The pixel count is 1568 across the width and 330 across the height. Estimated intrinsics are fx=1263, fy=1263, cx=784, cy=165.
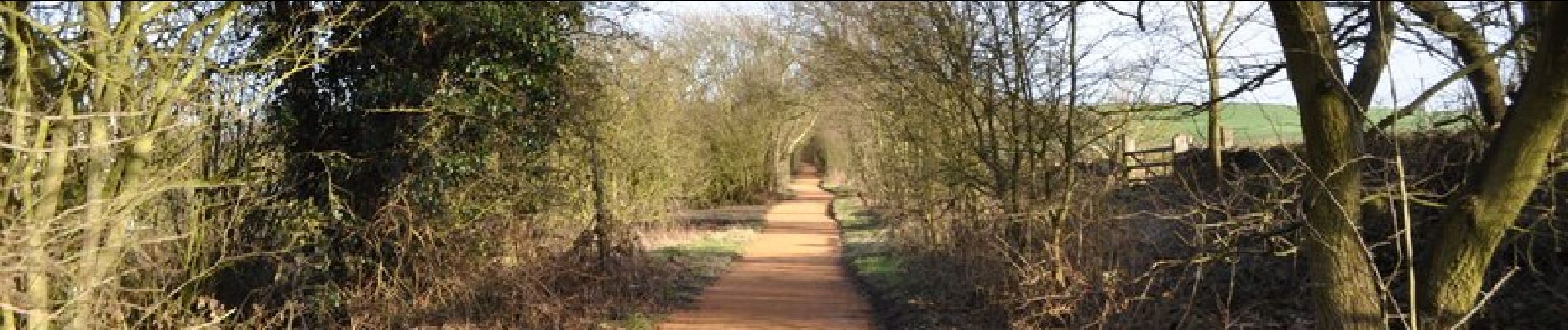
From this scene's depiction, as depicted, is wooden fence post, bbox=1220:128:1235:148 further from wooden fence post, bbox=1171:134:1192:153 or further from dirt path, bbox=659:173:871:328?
dirt path, bbox=659:173:871:328

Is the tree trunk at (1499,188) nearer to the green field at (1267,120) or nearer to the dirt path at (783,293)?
the green field at (1267,120)

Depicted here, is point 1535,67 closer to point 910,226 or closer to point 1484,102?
point 1484,102

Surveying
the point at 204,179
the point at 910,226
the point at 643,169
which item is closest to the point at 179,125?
the point at 204,179

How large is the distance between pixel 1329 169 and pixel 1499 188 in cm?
68

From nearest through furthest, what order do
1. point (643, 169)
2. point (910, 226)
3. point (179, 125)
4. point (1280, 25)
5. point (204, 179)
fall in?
point (1280, 25) < point (179, 125) < point (204, 179) < point (910, 226) < point (643, 169)

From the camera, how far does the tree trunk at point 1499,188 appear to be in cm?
489

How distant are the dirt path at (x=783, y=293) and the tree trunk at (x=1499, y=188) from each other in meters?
7.07

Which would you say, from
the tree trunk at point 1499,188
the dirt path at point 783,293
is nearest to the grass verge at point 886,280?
the dirt path at point 783,293

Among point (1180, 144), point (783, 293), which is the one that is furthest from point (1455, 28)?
point (783, 293)

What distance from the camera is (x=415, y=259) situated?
1145 centimetres

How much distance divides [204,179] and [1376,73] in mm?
7718

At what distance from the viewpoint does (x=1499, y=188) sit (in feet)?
17.7

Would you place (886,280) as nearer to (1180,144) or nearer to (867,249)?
(1180,144)

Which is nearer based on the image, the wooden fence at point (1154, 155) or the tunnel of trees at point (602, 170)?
the tunnel of trees at point (602, 170)
